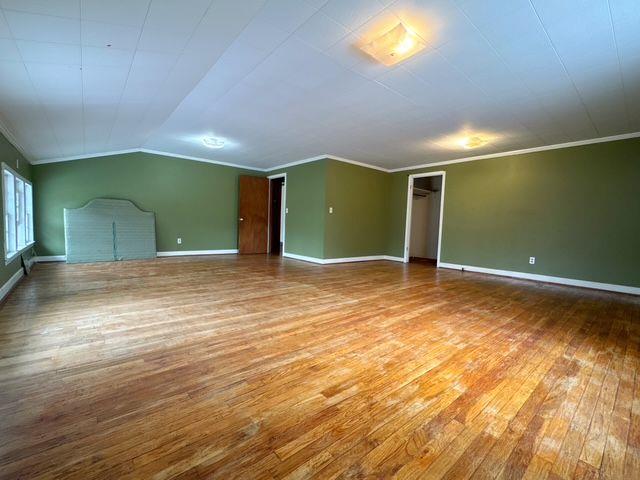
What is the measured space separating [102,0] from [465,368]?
3.17 m

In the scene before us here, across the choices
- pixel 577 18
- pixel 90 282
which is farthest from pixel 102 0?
pixel 90 282

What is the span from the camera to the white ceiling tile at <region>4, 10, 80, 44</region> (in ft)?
5.39

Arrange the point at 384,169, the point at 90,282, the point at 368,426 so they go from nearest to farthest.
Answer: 1. the point at 368,426
2. the point at 90,282
3. the point at 384,169

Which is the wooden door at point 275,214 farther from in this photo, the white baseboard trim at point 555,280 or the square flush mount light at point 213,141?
the white baseboard trim at point 555,280

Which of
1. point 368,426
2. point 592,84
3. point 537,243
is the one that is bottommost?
point 368,426

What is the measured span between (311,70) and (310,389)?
276 cm

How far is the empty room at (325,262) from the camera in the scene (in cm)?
130

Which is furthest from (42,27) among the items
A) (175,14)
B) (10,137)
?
(10,137)

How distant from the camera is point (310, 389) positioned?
166cm

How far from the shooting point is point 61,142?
4.43 metres

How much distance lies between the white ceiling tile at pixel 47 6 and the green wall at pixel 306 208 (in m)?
4.94

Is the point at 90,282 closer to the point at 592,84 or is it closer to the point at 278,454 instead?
the point at 278,454

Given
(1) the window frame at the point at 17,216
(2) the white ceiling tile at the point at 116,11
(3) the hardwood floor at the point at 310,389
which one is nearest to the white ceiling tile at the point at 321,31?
(2) the white ceiling tile at the point at 116,11

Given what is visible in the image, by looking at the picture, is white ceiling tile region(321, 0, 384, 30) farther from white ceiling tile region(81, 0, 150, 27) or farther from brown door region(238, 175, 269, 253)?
brown door region(238, 175, 269, 253)
